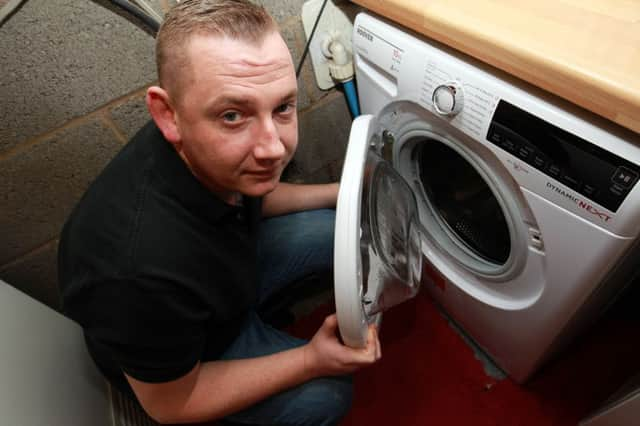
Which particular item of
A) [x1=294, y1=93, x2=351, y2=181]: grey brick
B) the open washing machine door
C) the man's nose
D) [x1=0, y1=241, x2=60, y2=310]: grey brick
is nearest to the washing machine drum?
the open washing machine door

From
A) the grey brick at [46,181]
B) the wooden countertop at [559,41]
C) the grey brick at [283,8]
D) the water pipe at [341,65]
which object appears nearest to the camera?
the wooden countertop at [559,41]

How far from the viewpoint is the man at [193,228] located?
510mm

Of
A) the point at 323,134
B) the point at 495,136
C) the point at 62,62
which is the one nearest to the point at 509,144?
the point at 495,136

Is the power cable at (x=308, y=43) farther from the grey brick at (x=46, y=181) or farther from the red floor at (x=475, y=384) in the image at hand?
the red floor at (x=475, y=384)

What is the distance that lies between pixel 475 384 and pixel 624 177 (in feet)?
2.63

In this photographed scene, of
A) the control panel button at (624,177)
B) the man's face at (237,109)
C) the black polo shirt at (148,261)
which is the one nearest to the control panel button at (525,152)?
the control panel button at (624,177)

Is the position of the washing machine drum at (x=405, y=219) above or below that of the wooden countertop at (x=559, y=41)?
below

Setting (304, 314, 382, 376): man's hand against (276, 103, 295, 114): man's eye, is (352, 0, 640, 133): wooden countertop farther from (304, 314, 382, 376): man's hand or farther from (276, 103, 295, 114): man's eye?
(304, 314, 382, 376): man's hand

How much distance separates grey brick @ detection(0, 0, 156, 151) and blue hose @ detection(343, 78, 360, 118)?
54 cm

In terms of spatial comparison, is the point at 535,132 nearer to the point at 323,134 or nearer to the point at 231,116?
the point at 231,116

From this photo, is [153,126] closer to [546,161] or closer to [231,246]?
[231,246]

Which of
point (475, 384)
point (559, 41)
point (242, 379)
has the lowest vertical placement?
point (475, 384)

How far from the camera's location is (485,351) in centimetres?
112

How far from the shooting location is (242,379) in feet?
2.32
